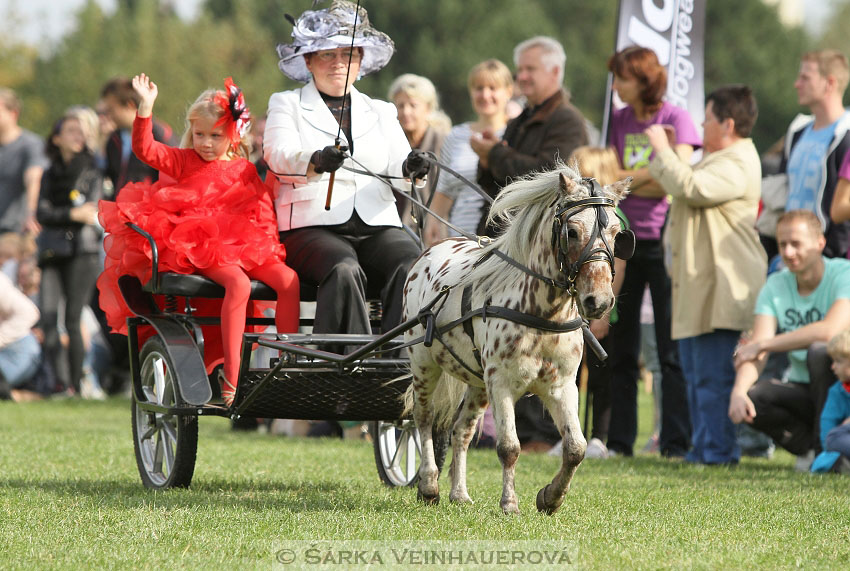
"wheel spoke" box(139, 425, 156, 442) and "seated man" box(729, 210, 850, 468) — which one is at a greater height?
"seated man" box(729, 210, 850, 468)

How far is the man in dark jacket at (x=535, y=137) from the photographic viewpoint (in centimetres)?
878

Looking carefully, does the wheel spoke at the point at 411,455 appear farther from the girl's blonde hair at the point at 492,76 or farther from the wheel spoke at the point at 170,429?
the girl's blonde hair at the point at 492,76

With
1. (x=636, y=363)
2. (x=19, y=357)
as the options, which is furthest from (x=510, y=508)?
(x=19, y=357)

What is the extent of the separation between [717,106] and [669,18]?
2.11 metres

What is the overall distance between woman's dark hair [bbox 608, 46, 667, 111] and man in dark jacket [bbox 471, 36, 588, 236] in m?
0.47

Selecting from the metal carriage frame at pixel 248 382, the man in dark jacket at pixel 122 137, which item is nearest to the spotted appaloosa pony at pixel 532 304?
the metal carriage frame at pixel 248 382

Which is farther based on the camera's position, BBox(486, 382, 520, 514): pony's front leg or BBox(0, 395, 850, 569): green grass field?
BBox(486, 382, 520, 514): pony's front leg

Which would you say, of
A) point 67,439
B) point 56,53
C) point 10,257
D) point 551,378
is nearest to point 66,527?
point 551,378

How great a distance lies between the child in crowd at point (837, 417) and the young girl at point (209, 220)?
11.7ft

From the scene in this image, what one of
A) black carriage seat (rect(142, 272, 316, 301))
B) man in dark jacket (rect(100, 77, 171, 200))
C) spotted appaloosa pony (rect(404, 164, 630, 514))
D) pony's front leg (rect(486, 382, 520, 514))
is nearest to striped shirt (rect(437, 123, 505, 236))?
black carriage seat (rect(142, 272, 316, 301))

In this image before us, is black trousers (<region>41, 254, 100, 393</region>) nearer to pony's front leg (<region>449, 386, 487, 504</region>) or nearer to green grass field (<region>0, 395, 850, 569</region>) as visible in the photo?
green grass field (<region>0, 395, 850, 569</region>)

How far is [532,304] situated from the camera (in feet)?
17.8

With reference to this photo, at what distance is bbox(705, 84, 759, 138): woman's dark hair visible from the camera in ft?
29.1

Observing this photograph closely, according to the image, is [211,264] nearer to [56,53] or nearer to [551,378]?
[551,378]
